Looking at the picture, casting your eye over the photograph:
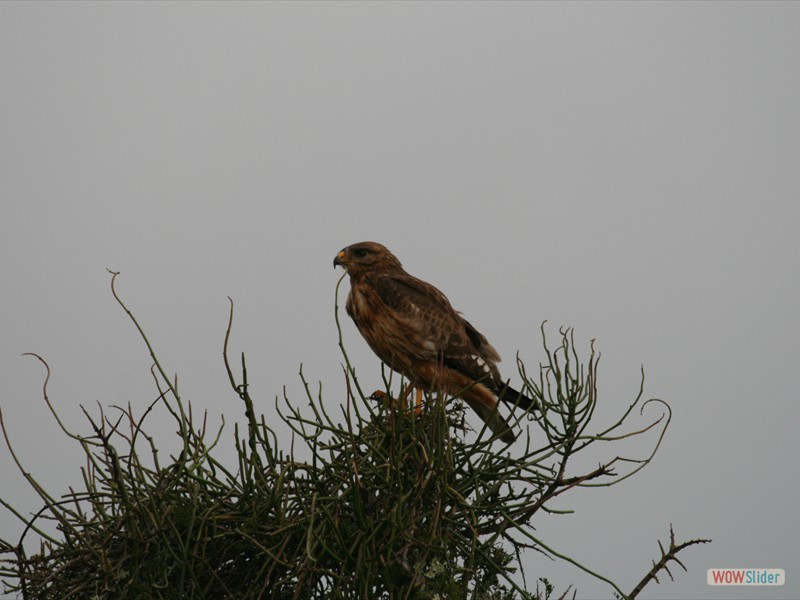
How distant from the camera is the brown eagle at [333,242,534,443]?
5.90 metres

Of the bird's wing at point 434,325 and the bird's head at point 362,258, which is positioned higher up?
the bird's head at point 362,258

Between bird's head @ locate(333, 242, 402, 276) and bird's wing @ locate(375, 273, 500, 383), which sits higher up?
bird's head @ locate(333, 242, 402, 276)

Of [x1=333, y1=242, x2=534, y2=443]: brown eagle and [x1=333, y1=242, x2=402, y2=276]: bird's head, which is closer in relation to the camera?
[x1=333, y1=242, x2=534, y2=443]: brown eagle

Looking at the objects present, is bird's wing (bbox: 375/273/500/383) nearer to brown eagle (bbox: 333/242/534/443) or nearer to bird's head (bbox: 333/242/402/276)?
brown eagle (bbox: 333/242/534/443)

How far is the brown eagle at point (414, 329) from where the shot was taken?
19.4 feet

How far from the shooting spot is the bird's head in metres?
6.38

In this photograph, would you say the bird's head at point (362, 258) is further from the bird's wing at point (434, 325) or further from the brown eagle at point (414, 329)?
the bird's wing at point (434, 325)

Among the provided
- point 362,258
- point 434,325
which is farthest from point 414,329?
point 362,258

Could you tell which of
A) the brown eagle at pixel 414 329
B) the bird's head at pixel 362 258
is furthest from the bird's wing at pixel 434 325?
the bird's head at pixel 362 258

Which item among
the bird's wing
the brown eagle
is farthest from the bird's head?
the bird's wing

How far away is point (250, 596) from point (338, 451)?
61cm

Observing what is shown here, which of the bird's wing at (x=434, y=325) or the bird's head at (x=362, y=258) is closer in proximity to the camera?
the bird's wing at (x=434, y=325)

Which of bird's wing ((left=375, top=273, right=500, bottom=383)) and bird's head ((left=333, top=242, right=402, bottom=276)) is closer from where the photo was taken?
bird's wing ((left=375, top=273, right=500, bottom=383))

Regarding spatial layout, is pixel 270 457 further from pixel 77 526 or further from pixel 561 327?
pixel 561 327
